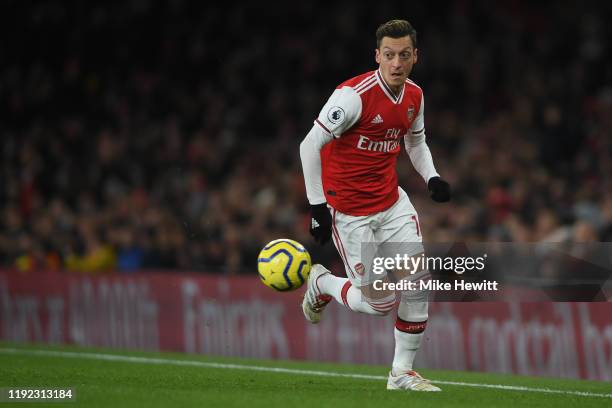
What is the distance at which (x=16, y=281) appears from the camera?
17.1 meters

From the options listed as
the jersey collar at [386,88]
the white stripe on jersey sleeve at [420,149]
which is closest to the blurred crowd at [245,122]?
the white stripe on jersey sleeve at [420,149]

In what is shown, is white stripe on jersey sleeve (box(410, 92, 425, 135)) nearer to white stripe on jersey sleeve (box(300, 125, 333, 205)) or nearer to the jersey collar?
the jersey collar

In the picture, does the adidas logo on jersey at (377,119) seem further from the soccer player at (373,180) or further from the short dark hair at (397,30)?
the short dark hair at (397,30)

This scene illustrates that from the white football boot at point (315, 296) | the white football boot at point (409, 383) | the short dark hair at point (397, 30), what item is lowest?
the white football boot at point (409, 383)

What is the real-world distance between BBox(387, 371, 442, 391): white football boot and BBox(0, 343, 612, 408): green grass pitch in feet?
0.35

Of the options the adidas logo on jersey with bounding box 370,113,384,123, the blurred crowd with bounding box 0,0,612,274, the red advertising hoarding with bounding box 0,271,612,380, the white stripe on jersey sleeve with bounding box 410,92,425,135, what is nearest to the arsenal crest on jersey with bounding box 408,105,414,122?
the white stripe on jersey sleeve with bounding box 410,92,425,135

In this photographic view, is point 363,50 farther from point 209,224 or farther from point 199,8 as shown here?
point 209,224


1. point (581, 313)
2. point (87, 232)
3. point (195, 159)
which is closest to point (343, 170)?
point (581, 313)

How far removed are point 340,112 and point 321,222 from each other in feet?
2.67

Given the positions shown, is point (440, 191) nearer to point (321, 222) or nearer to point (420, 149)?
point (420, 149)

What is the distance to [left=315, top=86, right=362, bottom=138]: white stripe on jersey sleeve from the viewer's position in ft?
28.5

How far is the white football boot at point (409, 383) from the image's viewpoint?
888 cm

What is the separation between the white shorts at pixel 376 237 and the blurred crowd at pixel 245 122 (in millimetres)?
4462

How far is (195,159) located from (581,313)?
29.1 ft
